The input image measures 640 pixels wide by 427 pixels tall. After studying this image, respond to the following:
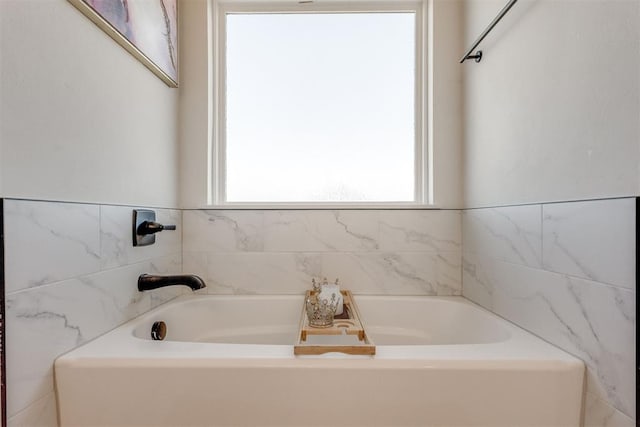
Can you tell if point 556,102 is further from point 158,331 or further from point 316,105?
point 158,331

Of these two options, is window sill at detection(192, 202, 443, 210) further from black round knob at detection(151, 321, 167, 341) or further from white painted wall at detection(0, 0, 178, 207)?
black round knob at detection(151, 321, 167, 341)

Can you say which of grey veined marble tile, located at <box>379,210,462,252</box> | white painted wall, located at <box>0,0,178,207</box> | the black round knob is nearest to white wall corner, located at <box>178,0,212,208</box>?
white painted wall, located at <box>0,0,178,207</box>

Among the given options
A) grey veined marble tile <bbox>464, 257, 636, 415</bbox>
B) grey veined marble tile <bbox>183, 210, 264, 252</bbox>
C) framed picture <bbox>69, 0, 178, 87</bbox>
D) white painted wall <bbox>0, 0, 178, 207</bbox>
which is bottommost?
grey veined marble tile <bbox>464, 257, 636, 415</bbox>

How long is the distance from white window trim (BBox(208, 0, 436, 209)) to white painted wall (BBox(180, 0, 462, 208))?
53 mm

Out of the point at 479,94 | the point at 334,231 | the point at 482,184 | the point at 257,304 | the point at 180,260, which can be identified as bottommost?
the point at 257,304

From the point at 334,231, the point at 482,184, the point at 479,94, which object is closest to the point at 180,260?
the point at 334,231

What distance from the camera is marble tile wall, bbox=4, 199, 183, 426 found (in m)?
0.70

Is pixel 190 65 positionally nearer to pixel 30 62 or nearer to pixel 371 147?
pixel 30 62

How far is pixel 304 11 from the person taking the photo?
64.9 inches

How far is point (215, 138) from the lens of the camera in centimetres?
163

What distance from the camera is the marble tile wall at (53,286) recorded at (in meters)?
0.70

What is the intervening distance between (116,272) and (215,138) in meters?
0.85

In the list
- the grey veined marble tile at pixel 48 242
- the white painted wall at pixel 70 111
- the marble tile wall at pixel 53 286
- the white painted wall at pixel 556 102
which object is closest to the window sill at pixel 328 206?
the white painted wall at pixel 556 102

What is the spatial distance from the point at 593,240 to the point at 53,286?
1.38 m
